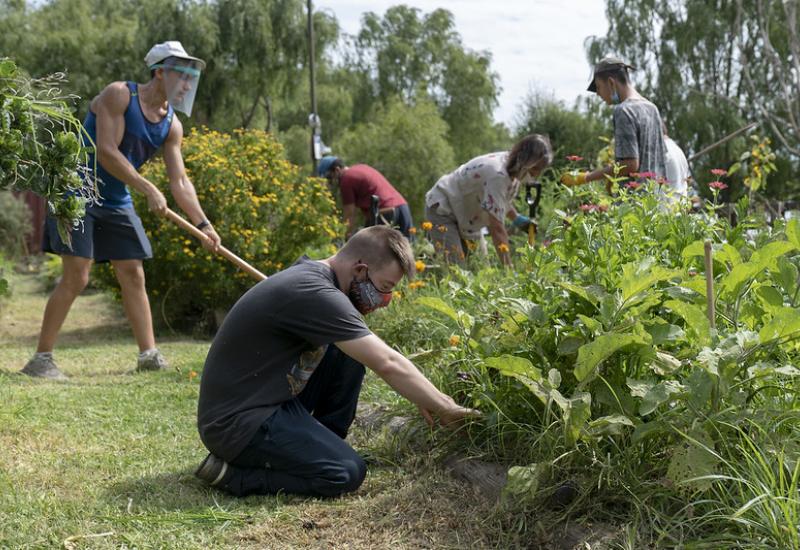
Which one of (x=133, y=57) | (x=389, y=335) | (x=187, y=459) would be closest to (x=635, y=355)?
(x=187, y=459)

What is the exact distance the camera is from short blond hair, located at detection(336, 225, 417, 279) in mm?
3000

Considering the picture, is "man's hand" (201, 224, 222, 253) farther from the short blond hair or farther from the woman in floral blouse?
the short blond hair

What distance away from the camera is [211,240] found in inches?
204

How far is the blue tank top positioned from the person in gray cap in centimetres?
261

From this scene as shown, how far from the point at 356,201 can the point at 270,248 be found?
3.26ft

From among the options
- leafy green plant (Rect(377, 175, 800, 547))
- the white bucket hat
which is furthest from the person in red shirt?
leafy green plant (Rect(377, 175, 800, 547))

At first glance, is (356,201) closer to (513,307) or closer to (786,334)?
(513,307)

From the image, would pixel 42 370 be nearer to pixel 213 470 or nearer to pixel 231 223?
pixel 213 470

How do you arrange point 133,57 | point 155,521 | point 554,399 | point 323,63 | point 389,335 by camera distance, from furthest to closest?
point 323,63, point 133,57, point 389,335, point 155,521, point 554,399

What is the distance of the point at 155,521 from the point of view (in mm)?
2676

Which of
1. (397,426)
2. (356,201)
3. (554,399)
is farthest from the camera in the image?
(356,201)

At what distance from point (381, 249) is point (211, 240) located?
2.42m

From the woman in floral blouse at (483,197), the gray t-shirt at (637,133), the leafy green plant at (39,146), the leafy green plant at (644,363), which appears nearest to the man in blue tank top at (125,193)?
the woman in floral blouse at (483,197)

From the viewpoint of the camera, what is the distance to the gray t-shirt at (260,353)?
2906 mm
